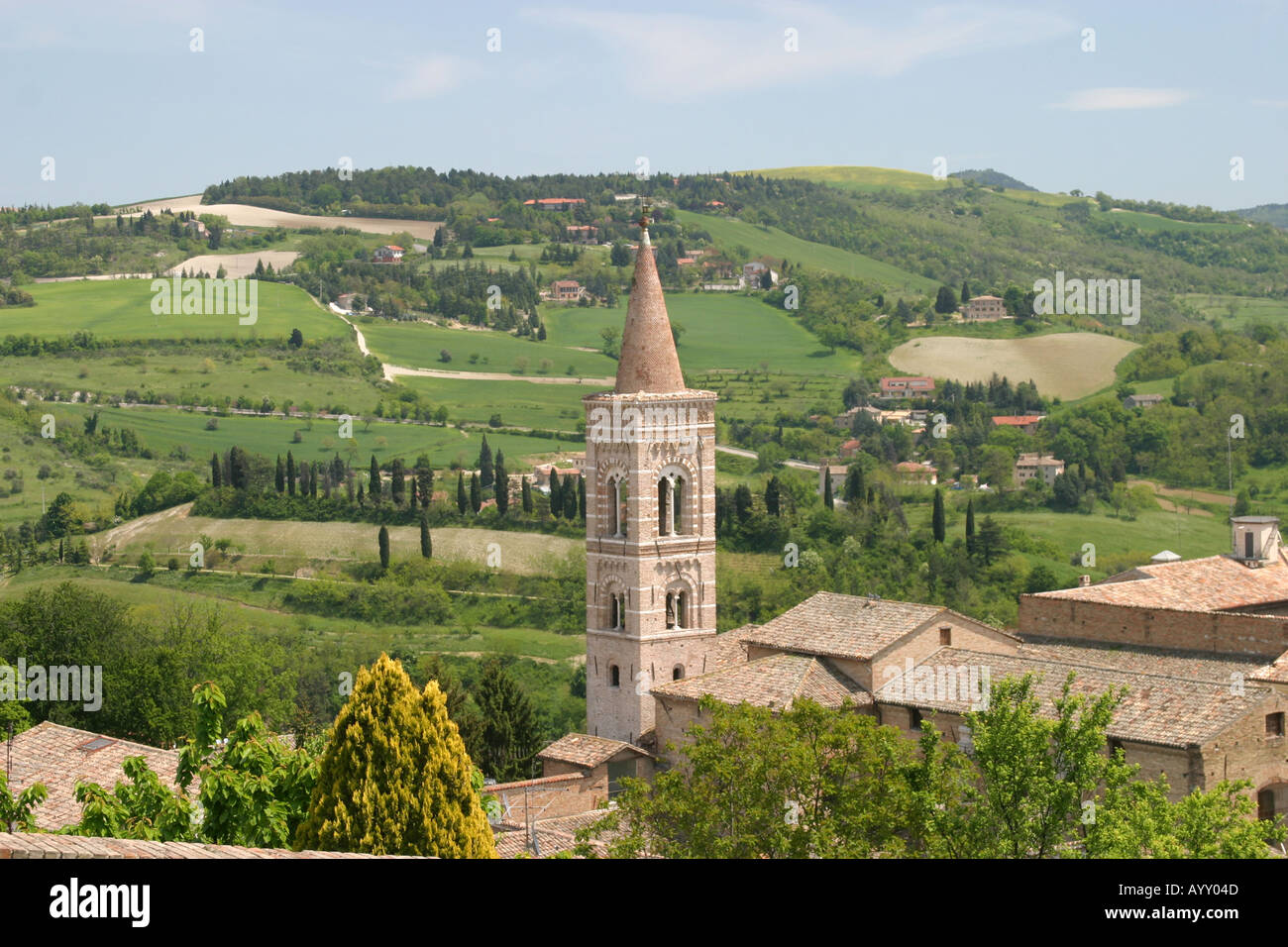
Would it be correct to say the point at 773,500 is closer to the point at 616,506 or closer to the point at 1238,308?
the point at 616,506

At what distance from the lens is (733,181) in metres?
192

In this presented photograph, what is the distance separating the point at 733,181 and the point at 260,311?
74.1 meters

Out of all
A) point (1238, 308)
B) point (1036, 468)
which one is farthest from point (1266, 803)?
point (1238, 308)

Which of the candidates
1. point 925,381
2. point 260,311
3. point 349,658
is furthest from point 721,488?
point 260,311

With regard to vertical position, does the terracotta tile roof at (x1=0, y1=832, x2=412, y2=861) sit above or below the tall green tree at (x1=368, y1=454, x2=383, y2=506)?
above

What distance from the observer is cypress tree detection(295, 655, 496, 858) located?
21375mm

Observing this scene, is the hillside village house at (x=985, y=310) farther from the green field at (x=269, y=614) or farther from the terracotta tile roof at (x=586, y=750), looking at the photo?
the terracotta tile roof at (x=586, y=750)

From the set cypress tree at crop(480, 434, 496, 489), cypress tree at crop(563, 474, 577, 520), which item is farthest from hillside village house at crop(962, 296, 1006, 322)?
cypress tree at crop(563, 474, 577, 520)

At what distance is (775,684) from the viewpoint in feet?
124

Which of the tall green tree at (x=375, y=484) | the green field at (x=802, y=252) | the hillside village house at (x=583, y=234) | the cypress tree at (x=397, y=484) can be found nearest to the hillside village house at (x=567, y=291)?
the hillside village house at (x=583, y=234)

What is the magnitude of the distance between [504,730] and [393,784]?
2450cm

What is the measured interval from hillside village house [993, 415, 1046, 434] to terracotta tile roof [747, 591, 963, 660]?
7491 centimetres

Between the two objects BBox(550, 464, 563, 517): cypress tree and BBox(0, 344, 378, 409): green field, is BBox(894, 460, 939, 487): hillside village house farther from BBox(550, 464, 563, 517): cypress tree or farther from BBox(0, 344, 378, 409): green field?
BBox(0, 344, 378, 409): green field
